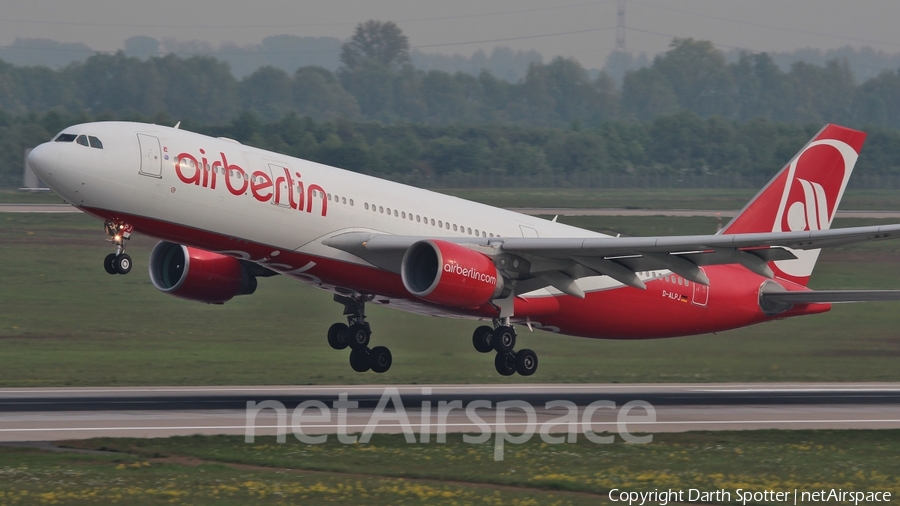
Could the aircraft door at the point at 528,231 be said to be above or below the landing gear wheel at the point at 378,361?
above

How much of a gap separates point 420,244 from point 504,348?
4.72m

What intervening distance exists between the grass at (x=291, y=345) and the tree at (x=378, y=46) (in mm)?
113910

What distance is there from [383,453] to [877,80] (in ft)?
433

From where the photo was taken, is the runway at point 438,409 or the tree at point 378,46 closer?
the runway at point 438,409

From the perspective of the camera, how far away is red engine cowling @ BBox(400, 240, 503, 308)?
1199 inches

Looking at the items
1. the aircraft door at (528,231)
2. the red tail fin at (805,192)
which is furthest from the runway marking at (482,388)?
the aircraft door at (528,231)

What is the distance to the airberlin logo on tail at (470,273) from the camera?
30406 millimetres

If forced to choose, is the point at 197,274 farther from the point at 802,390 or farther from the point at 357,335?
the point at 802,390

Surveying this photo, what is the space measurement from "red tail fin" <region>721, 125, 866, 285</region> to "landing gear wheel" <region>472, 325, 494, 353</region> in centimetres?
956

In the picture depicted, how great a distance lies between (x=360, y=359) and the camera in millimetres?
37031

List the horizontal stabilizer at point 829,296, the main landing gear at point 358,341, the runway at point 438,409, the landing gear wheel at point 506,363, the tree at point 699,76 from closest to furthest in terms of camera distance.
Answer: the runway at point 438,409 < the landing gear wheel at point 506,363 < the horizontal stabilizer at point 829,296 < the main landing gear at point 358,341 < the tree at point 699,76

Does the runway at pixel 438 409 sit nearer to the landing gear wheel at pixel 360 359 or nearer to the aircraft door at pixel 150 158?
the landing gear wheel at pixel 360 359

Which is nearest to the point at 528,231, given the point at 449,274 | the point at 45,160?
the point at 449,274

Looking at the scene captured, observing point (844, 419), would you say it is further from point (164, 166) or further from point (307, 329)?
point (307, 329)
